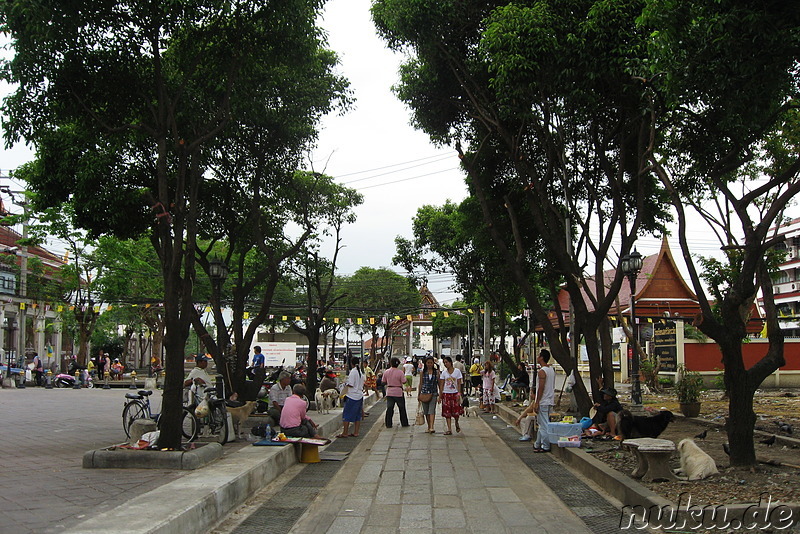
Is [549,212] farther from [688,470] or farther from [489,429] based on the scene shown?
[688,470]

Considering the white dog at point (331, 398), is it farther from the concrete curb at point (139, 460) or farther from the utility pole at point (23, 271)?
the utility pole at point (23, 271)

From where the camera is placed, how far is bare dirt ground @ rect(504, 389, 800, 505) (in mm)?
7105

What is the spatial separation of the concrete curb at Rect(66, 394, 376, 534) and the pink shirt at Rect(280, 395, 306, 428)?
0.79 m

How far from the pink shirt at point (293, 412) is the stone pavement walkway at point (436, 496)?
107 centimetres

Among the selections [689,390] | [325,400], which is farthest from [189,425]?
[689,390]

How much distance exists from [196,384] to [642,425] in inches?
288

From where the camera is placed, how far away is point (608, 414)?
39.4 feet

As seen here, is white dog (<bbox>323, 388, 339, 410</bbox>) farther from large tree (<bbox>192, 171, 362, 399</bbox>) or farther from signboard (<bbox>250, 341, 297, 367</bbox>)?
signboard (<bbox>250, 341, 297, 367</bbox>)

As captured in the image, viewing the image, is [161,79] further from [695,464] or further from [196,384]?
[695,464]

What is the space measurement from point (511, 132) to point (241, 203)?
6.45 meters

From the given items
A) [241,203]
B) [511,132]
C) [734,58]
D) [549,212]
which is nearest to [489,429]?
[549,212]

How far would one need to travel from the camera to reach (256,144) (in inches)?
641

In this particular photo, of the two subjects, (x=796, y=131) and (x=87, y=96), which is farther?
(x=796, y=131)

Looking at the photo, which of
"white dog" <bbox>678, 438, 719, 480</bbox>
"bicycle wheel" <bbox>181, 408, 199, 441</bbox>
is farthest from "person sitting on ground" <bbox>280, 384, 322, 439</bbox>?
"white dog" <bbox>678, 438, 719, 480</bbox>
